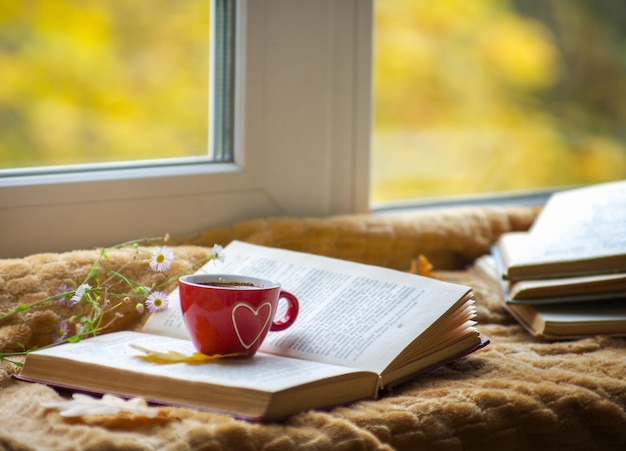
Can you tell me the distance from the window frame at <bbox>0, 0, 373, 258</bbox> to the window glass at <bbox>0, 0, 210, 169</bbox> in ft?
0.15

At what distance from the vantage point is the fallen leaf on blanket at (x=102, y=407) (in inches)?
25.9

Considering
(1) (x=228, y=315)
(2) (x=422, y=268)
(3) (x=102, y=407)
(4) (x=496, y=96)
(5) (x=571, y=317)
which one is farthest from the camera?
(4) (x=496, y=96)

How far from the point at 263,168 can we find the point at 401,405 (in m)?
0.57

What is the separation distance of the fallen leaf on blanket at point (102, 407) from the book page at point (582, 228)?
1.83 ft

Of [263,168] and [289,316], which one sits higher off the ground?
[263,168]

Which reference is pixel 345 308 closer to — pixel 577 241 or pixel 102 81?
pixel 577 241

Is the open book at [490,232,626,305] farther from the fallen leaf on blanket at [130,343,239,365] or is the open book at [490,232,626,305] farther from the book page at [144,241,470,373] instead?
the fallen leaf on blanket at [130,343,239,365]

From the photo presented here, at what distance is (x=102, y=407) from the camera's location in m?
0.66

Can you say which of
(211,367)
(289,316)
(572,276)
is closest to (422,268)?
(572,276)

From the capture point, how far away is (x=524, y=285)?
1.02m

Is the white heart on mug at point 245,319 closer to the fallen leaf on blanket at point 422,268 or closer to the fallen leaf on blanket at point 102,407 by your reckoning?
the fallen leaf on blanket at point 102,407

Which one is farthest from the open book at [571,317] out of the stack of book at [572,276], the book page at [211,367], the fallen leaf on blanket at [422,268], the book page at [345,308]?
the book page at [211,367]

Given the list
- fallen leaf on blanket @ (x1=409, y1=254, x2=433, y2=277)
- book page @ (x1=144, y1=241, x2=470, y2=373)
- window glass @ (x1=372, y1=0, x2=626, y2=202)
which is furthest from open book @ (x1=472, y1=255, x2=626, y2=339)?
window glass @ (x1=372, y1=0, x2=626, y2=202)

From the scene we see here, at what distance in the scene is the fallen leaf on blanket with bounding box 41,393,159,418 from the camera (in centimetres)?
66
